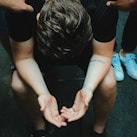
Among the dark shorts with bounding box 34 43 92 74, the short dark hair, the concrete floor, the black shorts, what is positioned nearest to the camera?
the short dark hair

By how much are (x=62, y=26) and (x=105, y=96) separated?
357mm

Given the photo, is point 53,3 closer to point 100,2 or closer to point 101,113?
point 100,2

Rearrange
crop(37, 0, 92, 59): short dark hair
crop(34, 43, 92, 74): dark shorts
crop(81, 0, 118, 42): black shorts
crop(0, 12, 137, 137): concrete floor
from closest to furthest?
crop(37, 0, 92, 59): short dark hair → crop(81, 0, 118, 42): black shorts → crop(34, 43, 92, 74): dark shorts → crop(0, 12, 137, 137): concrete floor

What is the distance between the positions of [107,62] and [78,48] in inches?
6.3

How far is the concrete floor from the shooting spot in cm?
143

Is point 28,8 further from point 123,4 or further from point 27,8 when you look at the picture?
point 123,4

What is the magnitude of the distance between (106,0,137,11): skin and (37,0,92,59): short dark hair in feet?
0.39

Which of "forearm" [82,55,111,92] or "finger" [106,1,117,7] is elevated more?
"finger" [106,1,117,7]

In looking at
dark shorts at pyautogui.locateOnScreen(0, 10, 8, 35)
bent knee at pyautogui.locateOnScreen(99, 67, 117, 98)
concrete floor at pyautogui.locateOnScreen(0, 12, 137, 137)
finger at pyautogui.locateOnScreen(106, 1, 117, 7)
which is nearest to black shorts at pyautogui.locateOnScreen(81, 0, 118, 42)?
finger at pyautogui.locateOnScreen(106, 1, 117, 7)

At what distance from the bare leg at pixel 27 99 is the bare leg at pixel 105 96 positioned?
0.25 m

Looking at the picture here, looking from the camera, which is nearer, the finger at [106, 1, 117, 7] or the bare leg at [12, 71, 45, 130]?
the finger at [106, 1, 117, 7]

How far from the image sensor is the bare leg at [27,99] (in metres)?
1.20

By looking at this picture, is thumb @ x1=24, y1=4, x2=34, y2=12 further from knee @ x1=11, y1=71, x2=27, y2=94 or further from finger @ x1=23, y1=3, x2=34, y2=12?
knee @ x1=11, y1=71, x2=27, y2=94

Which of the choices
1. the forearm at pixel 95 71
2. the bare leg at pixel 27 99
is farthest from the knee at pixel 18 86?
the forearm at pixel 95 71
